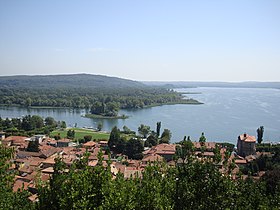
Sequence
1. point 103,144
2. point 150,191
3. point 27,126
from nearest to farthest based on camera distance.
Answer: point 150,191
point 103,144
point 27,126

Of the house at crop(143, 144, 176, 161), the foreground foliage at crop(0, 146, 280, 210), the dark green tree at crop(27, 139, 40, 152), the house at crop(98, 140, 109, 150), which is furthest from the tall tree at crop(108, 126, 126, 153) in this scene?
the foreground foliage at crop(0, 146, 280, 210)

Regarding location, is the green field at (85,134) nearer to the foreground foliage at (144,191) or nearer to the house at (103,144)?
the house at (103,144)

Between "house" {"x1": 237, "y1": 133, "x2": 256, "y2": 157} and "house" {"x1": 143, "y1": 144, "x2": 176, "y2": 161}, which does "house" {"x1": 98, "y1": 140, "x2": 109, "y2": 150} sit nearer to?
"house" {"x1": 143, "y1": 144, "x2": 176, "y2": 161}

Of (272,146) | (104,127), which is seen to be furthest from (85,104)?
(272,146)

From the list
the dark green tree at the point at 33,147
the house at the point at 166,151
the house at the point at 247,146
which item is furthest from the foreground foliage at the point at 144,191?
the house at the point at 247,146

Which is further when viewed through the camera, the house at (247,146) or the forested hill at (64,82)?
the forested hill at (64,82)

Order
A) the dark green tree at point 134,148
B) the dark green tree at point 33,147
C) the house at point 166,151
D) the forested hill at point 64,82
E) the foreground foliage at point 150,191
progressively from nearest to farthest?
the foreground foliage at point 150,191
the house at point 166,151
the dark green tree at point 134,148
the dark green tree at point 33,147
the forested hill at point 64,82

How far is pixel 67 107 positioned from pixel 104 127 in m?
17.3

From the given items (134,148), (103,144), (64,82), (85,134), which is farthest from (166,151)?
(64,82)

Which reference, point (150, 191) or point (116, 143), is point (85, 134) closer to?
point (116, 143)

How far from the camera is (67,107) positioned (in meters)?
42.7

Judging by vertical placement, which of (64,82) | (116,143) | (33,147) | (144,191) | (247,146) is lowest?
(33,147)

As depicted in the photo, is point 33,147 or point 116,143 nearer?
point 33,147

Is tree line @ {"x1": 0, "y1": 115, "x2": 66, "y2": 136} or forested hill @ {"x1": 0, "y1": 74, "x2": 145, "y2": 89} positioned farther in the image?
forested hill @ {"x1": 0, "y1": 74, "x2": 145, "y2": 89}
